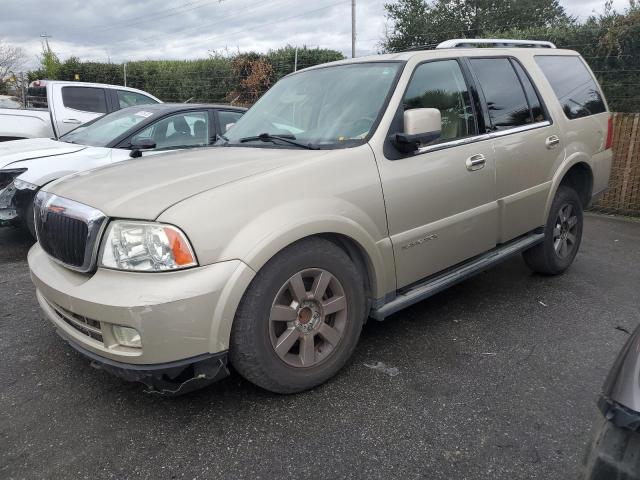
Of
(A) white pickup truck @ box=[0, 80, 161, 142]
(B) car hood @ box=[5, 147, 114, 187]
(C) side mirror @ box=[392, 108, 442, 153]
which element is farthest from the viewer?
(A) white pickup truck @ box=[0, 80, 161, 142]

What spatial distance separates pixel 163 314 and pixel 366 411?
1.15 metres

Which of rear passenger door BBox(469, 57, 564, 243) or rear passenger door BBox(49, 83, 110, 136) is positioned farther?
rear passenger door BBox(49, 83, 110, 136)

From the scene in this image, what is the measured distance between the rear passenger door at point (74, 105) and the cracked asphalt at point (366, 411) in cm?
529

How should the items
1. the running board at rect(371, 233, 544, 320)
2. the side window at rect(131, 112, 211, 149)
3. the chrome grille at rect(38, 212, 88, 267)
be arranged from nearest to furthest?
the chrome grille at rect(38, 212, 88, 267) → the running board at rect(371, 233, 544, 320) → the side window at rect(131, 112, 211, 149)

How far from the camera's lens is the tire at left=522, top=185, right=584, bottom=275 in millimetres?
4332

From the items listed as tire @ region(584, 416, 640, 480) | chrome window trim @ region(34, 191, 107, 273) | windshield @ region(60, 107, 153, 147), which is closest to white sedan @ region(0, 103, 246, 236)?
windshield @ region(60, 107, 153, 147)

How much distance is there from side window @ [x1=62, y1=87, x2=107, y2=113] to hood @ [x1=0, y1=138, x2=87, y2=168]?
2518 millimetres

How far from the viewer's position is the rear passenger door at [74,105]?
8148 mm

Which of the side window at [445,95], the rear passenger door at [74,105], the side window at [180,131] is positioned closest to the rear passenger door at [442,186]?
the side window at [445,95]

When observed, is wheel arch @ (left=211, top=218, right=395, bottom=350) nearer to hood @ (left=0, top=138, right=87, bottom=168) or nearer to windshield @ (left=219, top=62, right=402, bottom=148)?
windshield @ (left=219, top=62, right=402, bottom=148)

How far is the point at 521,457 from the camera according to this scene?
7.46 ft

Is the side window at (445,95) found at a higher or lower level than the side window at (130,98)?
lower

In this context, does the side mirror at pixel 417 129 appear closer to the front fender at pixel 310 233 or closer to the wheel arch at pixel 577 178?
the front fender at pixel 310 233

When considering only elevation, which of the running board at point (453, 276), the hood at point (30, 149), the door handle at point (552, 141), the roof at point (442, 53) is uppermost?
the roof at point (442, 53)
